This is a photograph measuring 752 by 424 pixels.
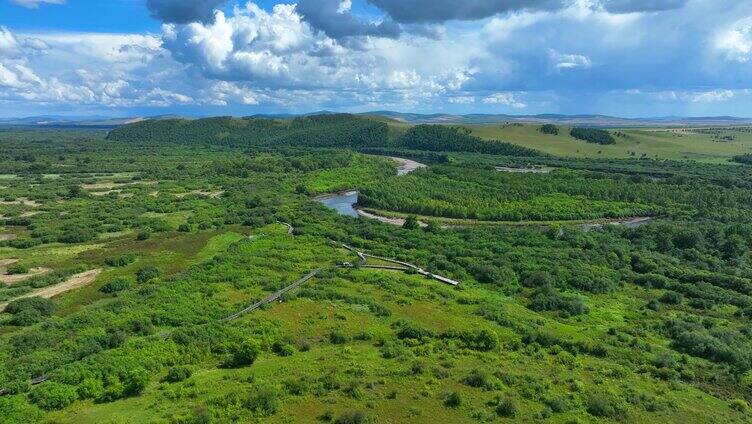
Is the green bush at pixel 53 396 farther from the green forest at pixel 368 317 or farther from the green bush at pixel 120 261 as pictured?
the green bush at pixel 120 261

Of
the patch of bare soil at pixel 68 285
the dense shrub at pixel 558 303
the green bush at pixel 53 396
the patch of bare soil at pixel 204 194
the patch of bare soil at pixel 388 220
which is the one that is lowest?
the patch of bare soil at pixel 388 220

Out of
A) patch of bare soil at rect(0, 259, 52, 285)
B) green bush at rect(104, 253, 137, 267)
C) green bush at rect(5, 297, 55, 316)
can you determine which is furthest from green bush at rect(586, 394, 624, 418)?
patch of bare soil at rect(0, 259, 52, 285)

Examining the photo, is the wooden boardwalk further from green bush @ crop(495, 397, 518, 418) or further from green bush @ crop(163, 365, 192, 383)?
green bush @ crop(495, 397, 518, 418)

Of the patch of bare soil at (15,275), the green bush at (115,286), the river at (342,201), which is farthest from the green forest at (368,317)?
the river at (342,201)

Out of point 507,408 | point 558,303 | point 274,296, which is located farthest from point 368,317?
point 558,303

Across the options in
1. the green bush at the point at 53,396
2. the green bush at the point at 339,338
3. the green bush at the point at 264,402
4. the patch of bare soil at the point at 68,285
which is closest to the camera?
the green bush at the point at 53,396
